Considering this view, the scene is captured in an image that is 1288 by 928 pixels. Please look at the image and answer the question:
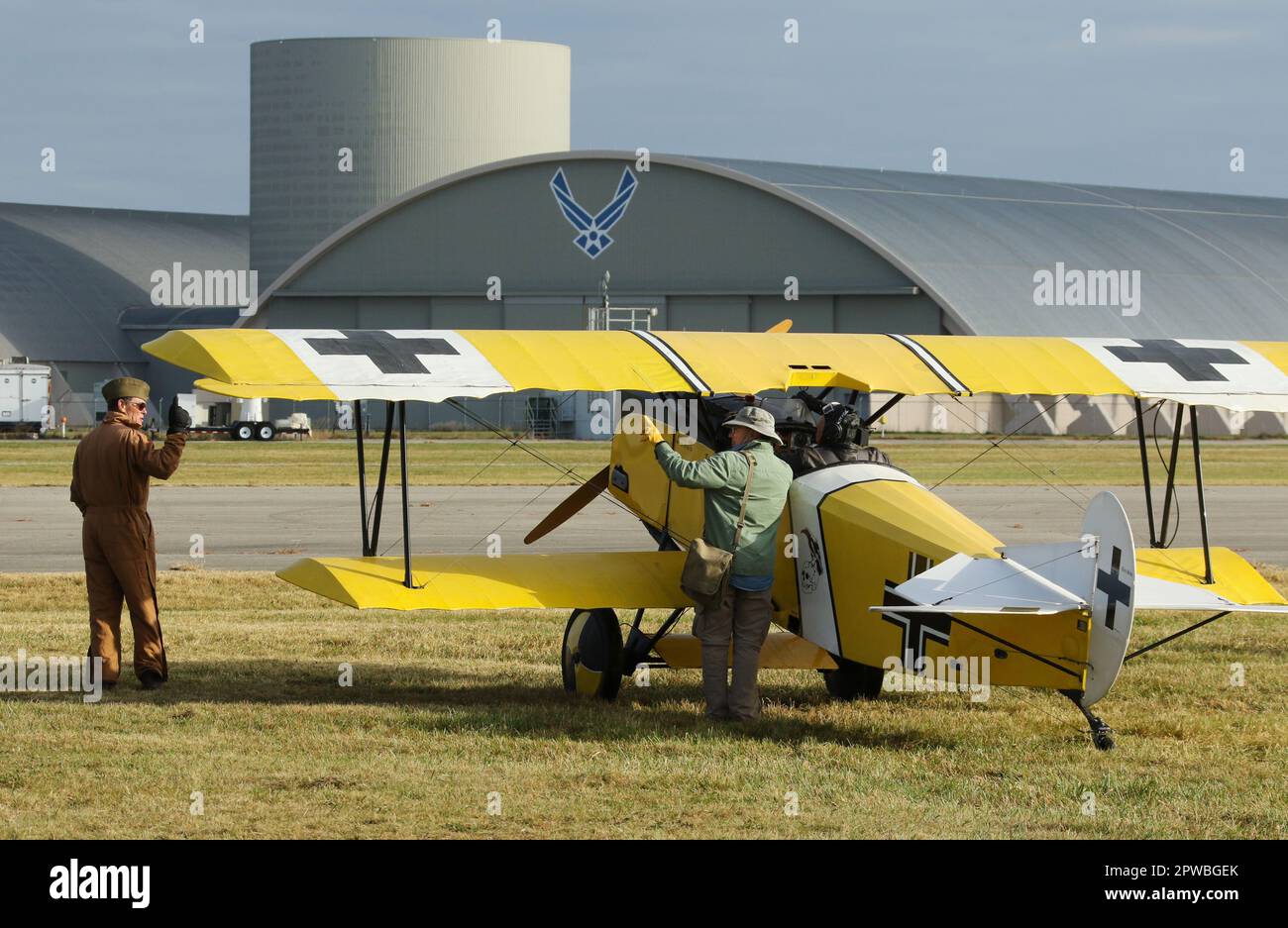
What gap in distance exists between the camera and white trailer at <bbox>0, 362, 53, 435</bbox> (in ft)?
175

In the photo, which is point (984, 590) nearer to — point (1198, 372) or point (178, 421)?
point (1198, 372)

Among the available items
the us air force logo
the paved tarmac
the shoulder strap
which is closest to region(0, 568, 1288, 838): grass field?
the shoulder strap

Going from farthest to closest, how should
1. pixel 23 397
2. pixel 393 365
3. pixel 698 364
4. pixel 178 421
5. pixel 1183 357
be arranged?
1. pixel 23 397
2. pixel 1183 357
3. pixel 698 364
4. pixel 178 421
5. pixel 393 365

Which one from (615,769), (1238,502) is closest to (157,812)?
(615,769)

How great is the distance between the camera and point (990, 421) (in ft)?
176

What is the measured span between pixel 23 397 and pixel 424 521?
34816 mm

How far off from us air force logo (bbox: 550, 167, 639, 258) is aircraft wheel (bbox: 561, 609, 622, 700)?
43.9 m

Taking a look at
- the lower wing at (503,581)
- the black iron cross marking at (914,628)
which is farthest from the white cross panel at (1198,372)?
the lower wing at (503,581)

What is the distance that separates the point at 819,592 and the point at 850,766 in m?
1.25

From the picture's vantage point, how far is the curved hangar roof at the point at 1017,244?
51031 millimetres

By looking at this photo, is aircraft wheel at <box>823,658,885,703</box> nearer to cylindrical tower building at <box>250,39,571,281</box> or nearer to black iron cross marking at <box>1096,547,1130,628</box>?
black iron cross marking at <box>1096,547,1130,628</box>

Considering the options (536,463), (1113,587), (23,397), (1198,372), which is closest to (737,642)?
(1113,587)

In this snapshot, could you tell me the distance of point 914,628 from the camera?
29.2 ft

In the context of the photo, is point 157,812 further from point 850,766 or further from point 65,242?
point 65,242
